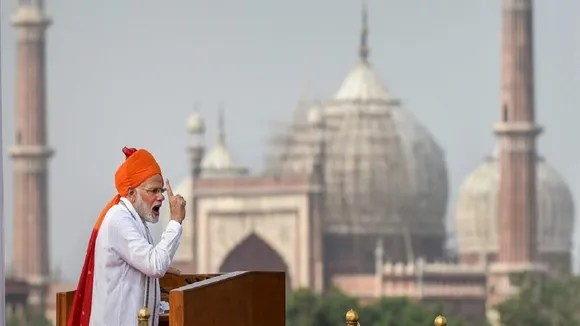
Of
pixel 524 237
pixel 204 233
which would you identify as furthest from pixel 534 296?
pixel 204 233

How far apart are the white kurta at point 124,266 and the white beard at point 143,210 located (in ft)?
0.10

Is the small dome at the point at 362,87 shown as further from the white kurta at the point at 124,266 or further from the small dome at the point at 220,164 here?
the white kurta at the point at 124,266

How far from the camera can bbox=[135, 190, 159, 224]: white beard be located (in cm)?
423

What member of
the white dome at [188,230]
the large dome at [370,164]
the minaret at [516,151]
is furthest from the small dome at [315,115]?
the minaret at [516,151]

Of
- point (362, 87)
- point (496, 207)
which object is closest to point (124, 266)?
point (496, 207)

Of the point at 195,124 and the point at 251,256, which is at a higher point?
the point at 195,124

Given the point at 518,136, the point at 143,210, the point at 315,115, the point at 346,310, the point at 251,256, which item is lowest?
the point at 346,310

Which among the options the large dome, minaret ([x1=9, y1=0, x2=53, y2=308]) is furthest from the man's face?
minaret ([x1=9, y1=0, x2=53, y2=308])

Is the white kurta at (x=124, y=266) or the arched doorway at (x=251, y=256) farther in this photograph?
the arched doorway at (x=251, y=256)

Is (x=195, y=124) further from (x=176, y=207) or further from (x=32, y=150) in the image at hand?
(x=176, y=207)

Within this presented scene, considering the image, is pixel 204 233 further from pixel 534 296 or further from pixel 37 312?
pixel 534 296

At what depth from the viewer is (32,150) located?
1820 inches

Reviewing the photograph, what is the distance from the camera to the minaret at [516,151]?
1711 inches

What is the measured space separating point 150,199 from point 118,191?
67mm
